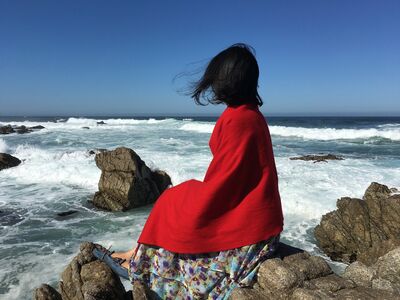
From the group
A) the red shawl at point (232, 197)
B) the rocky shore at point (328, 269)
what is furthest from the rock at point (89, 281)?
the red shawl at point (232, 197)

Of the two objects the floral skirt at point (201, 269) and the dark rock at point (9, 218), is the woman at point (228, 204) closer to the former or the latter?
the floral skirt at point (201, 269)

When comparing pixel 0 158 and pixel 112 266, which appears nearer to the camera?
pixel 112 266

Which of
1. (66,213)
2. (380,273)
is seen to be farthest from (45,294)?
(66,213)

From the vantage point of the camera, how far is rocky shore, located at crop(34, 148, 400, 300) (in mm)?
2537

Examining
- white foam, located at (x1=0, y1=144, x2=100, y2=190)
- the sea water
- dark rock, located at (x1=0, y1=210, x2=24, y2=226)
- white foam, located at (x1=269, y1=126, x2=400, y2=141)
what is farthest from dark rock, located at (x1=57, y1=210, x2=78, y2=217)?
white foam, located at (x1=269, y1=126, x2=400, y2=141)

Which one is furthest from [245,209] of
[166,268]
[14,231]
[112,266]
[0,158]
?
[0,158]

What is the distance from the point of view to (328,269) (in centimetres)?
275

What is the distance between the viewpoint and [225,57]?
2531mm

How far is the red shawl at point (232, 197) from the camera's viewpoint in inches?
98.4

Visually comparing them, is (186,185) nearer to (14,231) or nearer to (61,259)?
(61,259)

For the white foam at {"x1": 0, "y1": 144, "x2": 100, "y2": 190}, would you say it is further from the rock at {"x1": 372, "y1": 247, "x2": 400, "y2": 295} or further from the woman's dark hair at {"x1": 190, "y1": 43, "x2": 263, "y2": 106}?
the woman's dark hair at {"x1": 190, "y1": 43, "x2": 263, "y2": 106}

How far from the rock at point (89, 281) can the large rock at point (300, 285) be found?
1.23 metres

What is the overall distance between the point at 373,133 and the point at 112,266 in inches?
1478

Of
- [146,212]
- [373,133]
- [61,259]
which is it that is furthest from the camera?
[373,133]
